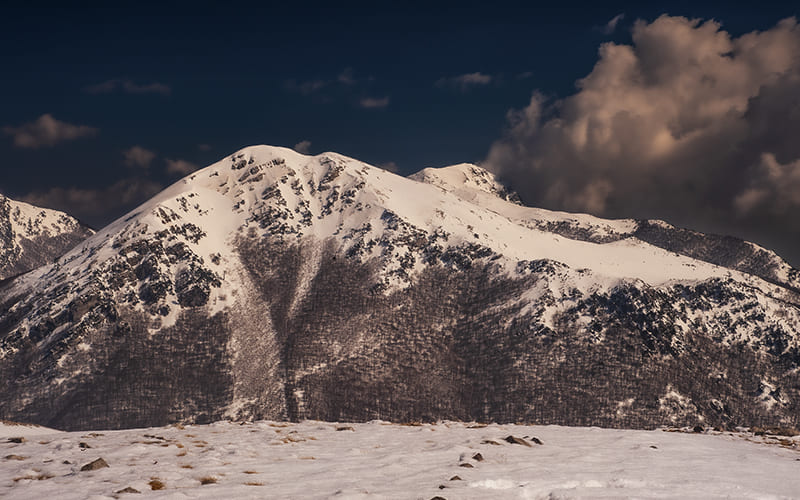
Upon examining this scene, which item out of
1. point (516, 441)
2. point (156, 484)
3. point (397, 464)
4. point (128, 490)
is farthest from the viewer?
point (516, 441)

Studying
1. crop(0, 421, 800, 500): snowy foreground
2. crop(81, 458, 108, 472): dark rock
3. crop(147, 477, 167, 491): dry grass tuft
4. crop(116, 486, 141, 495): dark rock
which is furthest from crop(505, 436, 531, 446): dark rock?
crop(81, 458, 108, 472): dark rock

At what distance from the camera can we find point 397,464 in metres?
20.2

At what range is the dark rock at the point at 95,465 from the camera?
19109 mm

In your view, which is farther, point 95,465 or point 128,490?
point 95,465

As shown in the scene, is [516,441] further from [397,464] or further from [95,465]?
[95,465]

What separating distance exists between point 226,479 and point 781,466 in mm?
19292

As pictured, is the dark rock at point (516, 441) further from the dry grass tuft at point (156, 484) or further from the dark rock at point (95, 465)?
the dark rock at point (95, 465)

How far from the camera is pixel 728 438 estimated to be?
91.2ft

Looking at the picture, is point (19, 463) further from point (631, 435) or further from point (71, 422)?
point (71, 422)

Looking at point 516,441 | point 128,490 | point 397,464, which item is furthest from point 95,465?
point 516,441

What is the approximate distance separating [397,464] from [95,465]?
406 inches

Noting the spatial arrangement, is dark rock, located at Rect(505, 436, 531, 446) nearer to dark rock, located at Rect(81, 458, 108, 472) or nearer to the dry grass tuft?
the dry grass tuft

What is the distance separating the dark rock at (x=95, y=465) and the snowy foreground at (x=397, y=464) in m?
0.18

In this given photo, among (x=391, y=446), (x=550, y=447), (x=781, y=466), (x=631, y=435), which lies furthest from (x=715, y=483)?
(x=391, y=446)
